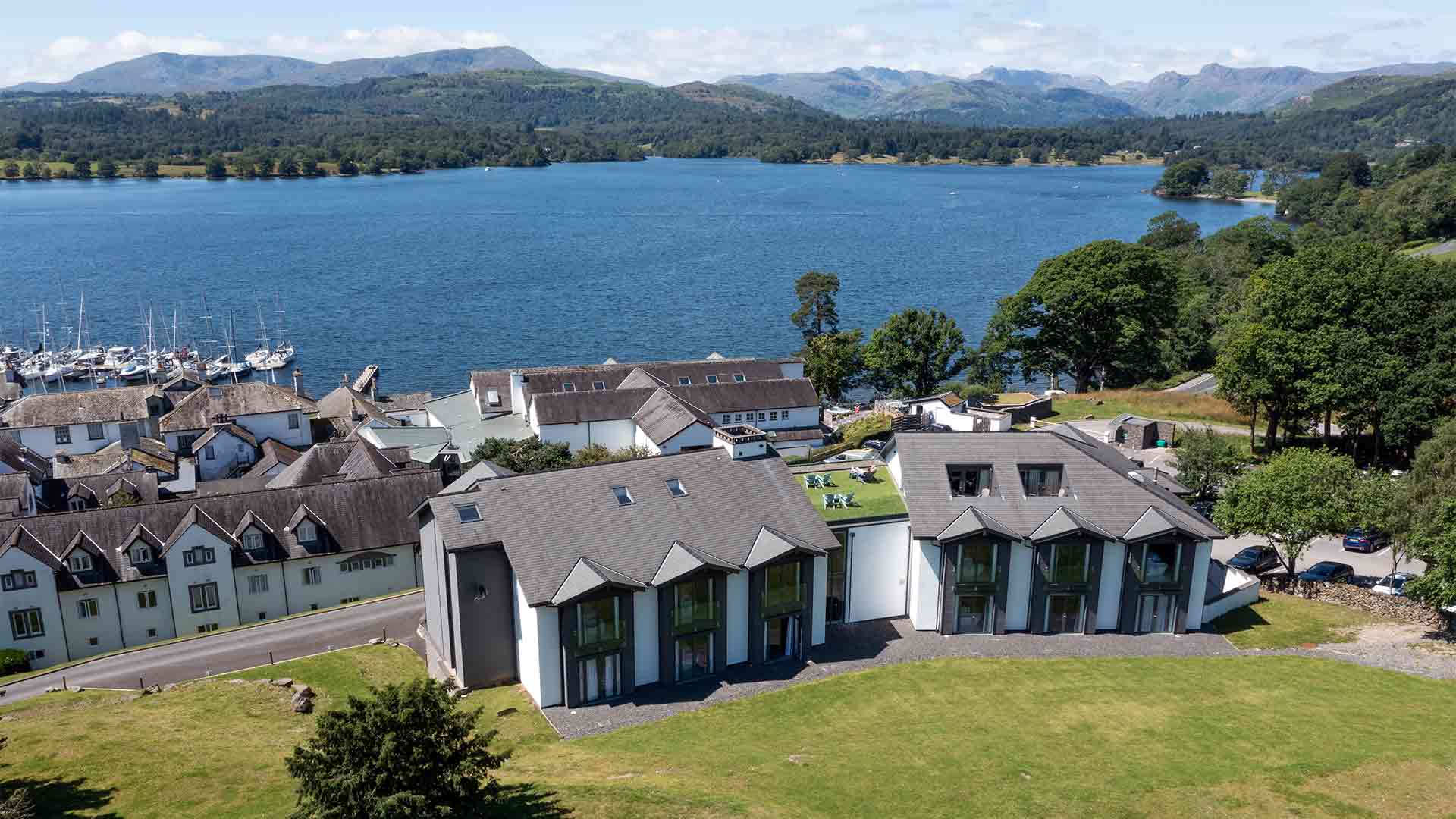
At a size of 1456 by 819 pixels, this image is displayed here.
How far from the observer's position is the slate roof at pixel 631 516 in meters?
40.6

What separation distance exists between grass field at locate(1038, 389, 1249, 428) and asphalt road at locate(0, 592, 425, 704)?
186 feet

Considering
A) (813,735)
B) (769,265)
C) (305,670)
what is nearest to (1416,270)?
(813,735)

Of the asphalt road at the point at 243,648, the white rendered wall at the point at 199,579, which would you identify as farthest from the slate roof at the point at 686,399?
the white rendered wall at the point at 199,579

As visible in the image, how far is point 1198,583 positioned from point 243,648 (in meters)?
43.7

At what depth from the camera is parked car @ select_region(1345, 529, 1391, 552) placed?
57.2 m

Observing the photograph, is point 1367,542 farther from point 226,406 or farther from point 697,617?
point 226,406

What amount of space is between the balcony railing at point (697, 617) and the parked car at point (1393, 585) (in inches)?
1319

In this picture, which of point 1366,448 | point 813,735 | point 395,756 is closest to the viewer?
point 395,756

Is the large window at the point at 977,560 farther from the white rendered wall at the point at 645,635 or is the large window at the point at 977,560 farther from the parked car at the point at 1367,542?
the parked car at the point at 1367,542

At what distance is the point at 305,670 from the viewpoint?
43156mm

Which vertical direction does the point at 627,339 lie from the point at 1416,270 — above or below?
below

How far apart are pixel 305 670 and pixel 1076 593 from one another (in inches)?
1339

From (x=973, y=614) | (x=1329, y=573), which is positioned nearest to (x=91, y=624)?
(x=973, y=614)

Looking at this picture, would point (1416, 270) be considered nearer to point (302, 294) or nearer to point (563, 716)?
point (563, 716)
